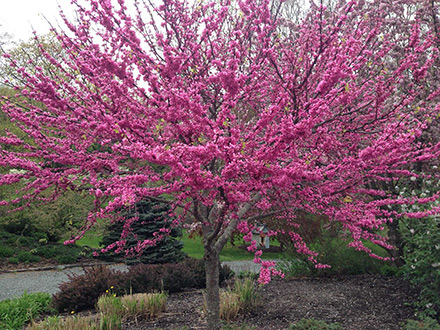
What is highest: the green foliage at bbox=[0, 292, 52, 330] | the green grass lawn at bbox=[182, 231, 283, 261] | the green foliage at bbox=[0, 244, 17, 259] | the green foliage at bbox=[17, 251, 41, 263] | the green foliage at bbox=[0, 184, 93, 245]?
the green foliage at bbox=[0, 184, 93, 245]

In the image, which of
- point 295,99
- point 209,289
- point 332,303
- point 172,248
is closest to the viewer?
point 295,99

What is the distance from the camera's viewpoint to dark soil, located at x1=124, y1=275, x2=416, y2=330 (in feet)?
16.6

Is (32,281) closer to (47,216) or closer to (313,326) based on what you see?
(47,216)

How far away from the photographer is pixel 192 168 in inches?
100

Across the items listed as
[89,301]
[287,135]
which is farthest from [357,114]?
[89,301]

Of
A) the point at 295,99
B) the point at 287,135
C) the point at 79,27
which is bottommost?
the point at 287,135

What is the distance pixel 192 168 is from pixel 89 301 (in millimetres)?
5094

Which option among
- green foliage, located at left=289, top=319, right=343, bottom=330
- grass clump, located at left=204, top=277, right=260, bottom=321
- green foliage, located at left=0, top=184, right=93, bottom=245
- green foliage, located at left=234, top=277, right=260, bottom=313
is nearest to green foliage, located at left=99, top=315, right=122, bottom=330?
grass clump, located at left=204, top=277, right=260, bottom=321

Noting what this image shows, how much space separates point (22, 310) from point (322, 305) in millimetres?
5160

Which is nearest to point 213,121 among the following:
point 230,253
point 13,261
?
point 13,261

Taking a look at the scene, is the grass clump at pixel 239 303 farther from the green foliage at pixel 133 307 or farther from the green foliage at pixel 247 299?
the green foliage at pixel 133 307

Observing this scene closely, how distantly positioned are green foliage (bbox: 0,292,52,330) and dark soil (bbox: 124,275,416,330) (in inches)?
76.5

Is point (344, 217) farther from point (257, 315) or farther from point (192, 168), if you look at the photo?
point (257, 315)

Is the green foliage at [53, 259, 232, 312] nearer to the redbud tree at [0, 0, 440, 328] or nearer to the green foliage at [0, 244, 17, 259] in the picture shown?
the redbud tree at [0, 0, 440, 328]
